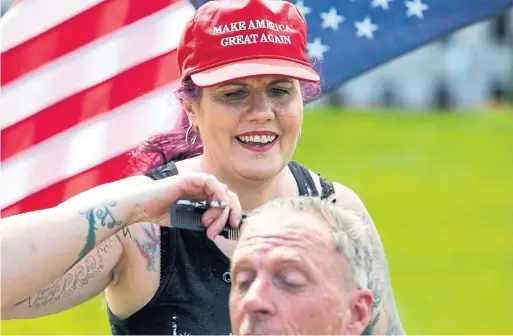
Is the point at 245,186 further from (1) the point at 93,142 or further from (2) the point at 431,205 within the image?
(2) the point at 431,205

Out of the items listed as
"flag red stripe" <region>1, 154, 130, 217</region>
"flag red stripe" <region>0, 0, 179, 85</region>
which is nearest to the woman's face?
"flag red stripe" <region>1, 154, 130, 217</region>

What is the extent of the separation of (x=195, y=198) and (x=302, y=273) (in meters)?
0.56

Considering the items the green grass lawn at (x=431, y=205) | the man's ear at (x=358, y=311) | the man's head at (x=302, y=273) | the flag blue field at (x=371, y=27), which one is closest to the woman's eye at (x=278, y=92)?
the man's head at (x=302, y=273)

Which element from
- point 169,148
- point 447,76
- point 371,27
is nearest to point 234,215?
point 169,148

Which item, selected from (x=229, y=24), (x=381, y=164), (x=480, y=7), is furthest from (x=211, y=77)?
(x=381, y=164)

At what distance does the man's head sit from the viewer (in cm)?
412

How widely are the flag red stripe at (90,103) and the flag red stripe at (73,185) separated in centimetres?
23

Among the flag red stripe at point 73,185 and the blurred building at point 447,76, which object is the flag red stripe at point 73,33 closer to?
the flag red stripe at point 73,185

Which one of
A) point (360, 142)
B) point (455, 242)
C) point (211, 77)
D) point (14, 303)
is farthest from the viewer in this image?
point (360, 142)

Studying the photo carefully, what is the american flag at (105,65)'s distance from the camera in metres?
6.38

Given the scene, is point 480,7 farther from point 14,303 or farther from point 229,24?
point 14,303

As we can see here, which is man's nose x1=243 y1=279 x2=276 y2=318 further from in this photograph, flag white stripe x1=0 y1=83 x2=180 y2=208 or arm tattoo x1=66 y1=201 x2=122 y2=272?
flag white stripe x1=0 y1=83 x2=180 y2=208

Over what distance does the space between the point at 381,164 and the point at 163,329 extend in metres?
27.7

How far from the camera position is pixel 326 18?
6699mm
